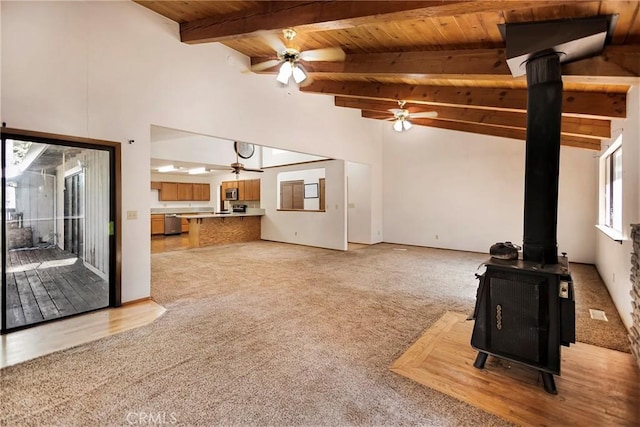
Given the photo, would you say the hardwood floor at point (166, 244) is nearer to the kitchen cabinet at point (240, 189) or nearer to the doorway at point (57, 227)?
the kitchen cabinet at point (240, 189)

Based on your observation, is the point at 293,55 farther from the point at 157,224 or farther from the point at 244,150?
the point at 157,224

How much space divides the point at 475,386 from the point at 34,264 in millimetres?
4526

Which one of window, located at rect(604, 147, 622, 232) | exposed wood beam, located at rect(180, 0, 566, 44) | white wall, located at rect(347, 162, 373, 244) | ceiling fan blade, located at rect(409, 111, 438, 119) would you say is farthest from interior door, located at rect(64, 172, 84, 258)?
window, located at rect(604, 147, 622, 232)

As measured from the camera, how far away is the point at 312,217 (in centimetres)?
827

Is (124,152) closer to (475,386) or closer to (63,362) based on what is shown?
(63,362)

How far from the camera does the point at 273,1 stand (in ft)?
10.2

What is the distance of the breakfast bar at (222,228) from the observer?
8203mm

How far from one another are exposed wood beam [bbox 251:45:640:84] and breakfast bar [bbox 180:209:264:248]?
5.52 metres

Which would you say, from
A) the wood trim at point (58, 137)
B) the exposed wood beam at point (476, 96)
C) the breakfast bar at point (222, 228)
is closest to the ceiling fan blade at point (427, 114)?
the exposed wood beam at point (476, 96)

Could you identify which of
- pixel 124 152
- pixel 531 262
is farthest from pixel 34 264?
pixel 531 262

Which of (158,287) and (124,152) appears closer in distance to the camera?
(124,152)

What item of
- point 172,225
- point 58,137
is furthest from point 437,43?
point 172,225

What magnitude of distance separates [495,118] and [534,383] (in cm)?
398

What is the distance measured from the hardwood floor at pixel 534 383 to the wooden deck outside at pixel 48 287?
356cm
